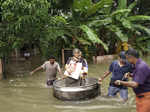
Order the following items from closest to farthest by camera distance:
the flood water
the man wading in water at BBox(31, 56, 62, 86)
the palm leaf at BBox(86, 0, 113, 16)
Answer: the flood water → the man wading in water at BBox(31, 56, 62, 86) → the palm leaf at BBox(86, 0, 113, 16)

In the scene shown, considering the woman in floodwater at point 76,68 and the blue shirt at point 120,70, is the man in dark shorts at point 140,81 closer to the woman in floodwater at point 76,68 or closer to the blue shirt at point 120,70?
the blue shirt at point 120,70

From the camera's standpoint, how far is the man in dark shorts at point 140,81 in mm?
3041

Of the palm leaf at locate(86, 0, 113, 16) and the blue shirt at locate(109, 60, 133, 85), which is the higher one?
the palm leaf at locate(86, 0, 113, 16)

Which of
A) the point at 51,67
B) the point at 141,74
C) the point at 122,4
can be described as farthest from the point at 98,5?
the point at 141,74

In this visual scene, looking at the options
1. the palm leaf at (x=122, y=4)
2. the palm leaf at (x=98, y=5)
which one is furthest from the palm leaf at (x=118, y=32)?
the palm leaf at (x=98, y=5)

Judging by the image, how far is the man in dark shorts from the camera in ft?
9.98

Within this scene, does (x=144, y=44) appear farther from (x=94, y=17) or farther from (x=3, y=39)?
(x=3, y=39)

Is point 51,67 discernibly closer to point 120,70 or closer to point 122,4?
point 120,70

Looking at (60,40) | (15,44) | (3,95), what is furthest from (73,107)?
(60,40)

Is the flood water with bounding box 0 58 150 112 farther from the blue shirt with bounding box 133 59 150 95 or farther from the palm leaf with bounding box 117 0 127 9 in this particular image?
the palm leaf with bounding box 117 0 127 9

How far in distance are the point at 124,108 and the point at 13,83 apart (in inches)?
199

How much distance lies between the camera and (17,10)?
8250mm

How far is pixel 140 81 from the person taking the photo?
3037 mm

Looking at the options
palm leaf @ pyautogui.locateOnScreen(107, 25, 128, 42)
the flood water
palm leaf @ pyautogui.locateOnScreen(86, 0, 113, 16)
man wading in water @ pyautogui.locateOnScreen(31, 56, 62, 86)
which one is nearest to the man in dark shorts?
the flood water
